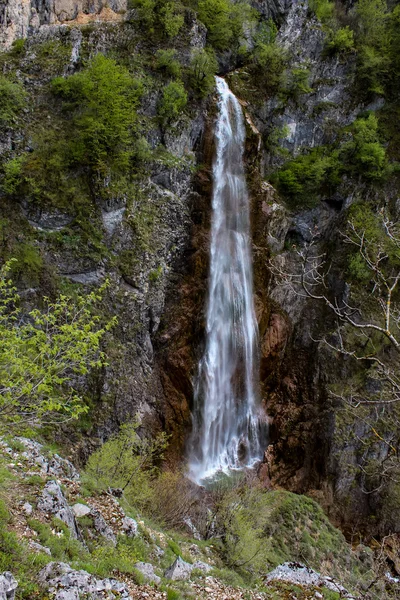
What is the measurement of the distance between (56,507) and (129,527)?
2.25 metres

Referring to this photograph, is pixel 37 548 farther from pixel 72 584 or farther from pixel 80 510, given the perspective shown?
pixel 80 510

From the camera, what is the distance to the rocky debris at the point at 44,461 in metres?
8.27

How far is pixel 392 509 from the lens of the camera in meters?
18.1

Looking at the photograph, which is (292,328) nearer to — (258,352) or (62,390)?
(258,352)

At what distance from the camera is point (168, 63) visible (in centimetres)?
2072

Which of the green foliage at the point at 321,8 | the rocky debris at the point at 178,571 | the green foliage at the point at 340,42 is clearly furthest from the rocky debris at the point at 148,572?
the green foliage at the point at 321,8

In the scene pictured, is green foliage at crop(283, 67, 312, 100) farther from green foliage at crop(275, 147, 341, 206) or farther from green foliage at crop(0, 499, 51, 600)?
green foliage at crop(0, 499, 51, 600)

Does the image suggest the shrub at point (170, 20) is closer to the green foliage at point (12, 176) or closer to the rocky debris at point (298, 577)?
the green foliage at point (12, 176)

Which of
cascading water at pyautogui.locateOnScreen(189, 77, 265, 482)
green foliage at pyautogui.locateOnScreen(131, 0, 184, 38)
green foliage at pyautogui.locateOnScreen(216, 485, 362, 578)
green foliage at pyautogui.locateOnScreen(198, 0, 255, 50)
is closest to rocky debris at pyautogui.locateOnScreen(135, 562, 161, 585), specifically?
green foliage at pyautogui.locateOnScreen(216, 485, 362, 578)

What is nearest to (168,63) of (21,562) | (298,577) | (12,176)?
(12,176)

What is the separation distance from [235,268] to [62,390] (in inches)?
408

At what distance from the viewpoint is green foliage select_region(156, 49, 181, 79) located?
2058 cm

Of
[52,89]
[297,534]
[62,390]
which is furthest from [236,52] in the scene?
[297,534]

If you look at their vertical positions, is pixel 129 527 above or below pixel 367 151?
below
